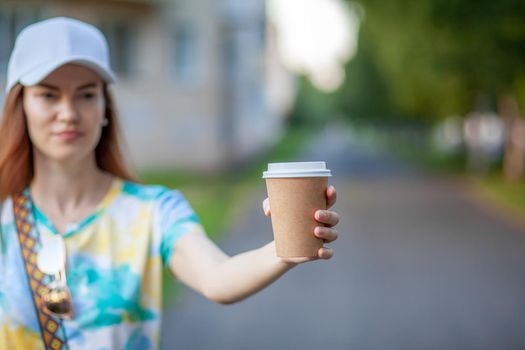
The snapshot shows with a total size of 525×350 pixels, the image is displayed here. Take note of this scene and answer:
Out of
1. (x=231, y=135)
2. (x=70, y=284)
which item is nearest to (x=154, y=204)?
(x=70, y=284)

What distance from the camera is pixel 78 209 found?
238 centimetres

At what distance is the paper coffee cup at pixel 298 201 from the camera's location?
1968mm

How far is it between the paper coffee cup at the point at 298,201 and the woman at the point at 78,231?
0.12m

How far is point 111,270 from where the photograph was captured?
2.28 m

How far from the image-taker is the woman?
2.21 metres

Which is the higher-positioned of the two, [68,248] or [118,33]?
[118,33]

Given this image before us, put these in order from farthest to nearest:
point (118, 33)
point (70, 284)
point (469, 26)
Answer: point (118, 33), point (469, 26), point (70, 284)

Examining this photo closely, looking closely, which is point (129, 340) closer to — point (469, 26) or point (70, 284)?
point (70, 284)

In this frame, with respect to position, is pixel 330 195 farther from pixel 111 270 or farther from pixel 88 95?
pixel 88 95

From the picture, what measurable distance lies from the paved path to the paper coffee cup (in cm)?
457

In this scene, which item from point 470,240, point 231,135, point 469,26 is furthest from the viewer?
point 231,135

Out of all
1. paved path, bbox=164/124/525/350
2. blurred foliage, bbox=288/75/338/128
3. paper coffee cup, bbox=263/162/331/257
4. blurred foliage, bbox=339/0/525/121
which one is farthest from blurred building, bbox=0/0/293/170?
blurred foliage, bbox=288/75/338/128

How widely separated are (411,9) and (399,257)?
6653 millimetres

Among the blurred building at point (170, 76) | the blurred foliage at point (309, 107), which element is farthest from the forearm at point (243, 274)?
the blurred foliage at point (309, 107)
